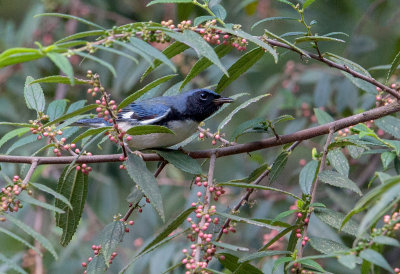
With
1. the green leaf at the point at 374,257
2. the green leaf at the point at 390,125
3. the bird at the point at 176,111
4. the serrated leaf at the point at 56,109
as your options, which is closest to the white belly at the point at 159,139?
the bird at the point at 176,111

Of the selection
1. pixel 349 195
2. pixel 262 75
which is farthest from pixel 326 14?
pixel 349 195

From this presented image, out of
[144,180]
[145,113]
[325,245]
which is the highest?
[145,113]

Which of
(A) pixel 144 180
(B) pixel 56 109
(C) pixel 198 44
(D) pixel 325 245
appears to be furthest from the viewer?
(B) pixel 56 109

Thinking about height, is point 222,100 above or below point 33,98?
above

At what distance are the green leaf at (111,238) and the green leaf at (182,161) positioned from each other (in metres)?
0.38

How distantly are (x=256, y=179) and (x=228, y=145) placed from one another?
0.26 m

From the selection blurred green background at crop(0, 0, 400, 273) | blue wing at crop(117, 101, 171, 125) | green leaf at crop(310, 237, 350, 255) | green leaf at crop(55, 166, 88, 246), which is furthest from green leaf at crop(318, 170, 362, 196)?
blurred green background at crop(0, 0, 400, 273)

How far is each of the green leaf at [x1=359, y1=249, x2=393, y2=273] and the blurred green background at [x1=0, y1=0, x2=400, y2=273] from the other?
307cm

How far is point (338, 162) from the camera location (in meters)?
3.11

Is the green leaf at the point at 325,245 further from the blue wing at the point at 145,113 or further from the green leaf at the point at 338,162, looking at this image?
the blue wing at the point at 145,113

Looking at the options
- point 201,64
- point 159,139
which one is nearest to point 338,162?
point 201,64

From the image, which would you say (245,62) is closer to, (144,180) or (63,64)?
(144,180)

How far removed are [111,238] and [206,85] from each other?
323 centimetres

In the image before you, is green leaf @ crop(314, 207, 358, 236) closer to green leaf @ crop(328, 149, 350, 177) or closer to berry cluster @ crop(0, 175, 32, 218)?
green leaf @ crop(328, 149, 350, 177)
